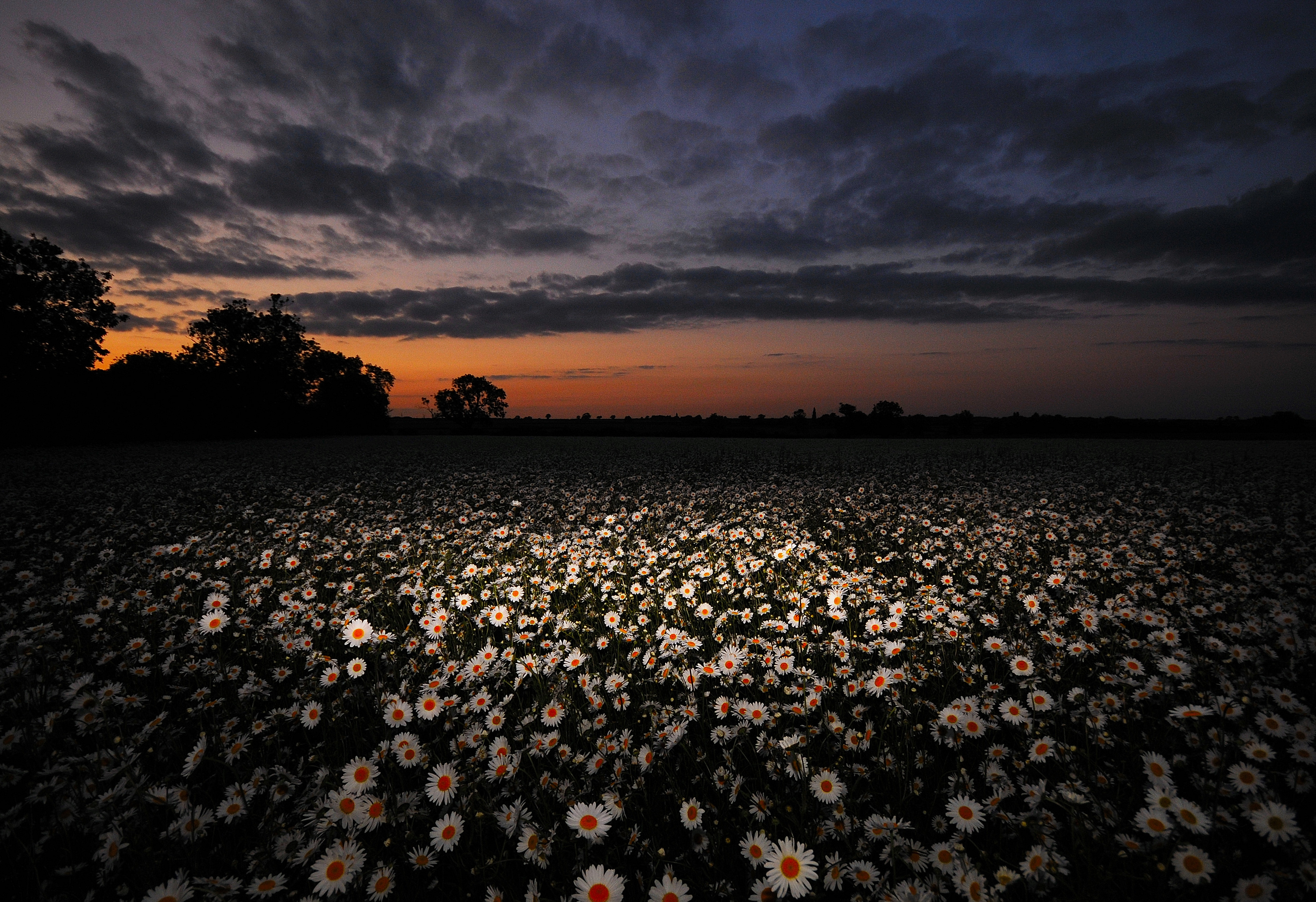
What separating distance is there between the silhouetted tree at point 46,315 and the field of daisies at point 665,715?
133ft

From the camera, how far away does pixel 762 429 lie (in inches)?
2445

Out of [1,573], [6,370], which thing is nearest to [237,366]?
[6,370]

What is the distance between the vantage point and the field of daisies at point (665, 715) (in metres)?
2.19

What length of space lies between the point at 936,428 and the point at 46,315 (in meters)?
77.3

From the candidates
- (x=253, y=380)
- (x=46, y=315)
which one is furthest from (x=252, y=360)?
(x=46, y=315)

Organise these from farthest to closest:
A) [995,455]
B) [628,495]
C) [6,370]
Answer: [6,370] → [995,455] → [628,495]

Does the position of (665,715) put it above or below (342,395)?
below

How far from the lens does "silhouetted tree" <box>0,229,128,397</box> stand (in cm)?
3145

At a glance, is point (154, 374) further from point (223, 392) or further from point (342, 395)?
point (342, 395)

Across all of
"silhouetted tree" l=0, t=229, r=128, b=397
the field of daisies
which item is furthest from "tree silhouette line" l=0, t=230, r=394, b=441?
the field of daisies

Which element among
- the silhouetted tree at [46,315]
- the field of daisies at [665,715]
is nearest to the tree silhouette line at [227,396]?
the silhouetted tree at [46,315]

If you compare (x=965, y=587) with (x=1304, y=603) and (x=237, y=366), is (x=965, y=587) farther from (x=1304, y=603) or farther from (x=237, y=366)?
(x=237, y=366)

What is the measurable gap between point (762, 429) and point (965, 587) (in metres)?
57.5

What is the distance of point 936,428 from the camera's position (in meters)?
56.5
